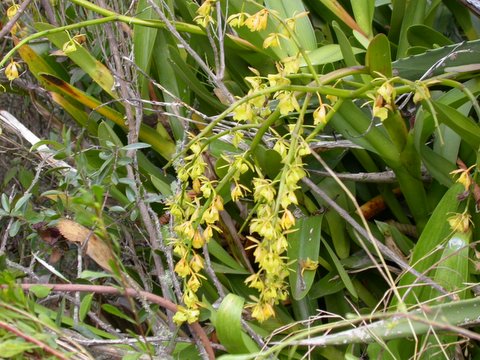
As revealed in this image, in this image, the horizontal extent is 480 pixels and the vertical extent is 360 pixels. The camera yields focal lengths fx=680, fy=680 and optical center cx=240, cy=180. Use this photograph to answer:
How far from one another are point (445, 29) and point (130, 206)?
0.84 m

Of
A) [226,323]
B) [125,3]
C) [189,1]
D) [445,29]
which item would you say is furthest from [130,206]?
[445,29]

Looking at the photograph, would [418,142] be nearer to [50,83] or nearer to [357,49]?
[357,49]

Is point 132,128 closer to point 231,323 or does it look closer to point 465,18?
point 231,323

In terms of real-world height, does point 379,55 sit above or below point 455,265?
above

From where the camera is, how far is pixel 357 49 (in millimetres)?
1373

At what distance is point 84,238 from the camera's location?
4.06 ft

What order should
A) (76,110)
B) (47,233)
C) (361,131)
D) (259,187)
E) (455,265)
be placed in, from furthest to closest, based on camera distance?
(76,110) → (47,233) → (361,131) → (455,265) → (259,187)

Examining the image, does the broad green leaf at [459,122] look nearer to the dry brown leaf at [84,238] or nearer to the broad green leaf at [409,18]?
the broad green leaf at [409,18]

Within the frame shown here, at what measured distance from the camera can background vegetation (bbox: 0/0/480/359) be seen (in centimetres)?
95

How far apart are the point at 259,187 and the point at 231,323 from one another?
220 mm

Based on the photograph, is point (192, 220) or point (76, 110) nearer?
point (192, 220)

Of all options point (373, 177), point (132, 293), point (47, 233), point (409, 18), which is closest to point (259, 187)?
point (132, 293)

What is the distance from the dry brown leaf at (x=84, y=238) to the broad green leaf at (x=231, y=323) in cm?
29

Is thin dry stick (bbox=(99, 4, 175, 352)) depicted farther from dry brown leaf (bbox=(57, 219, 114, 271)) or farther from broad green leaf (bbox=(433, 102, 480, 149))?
broad green leaf (bbox=(433, 102, 480, 149))
